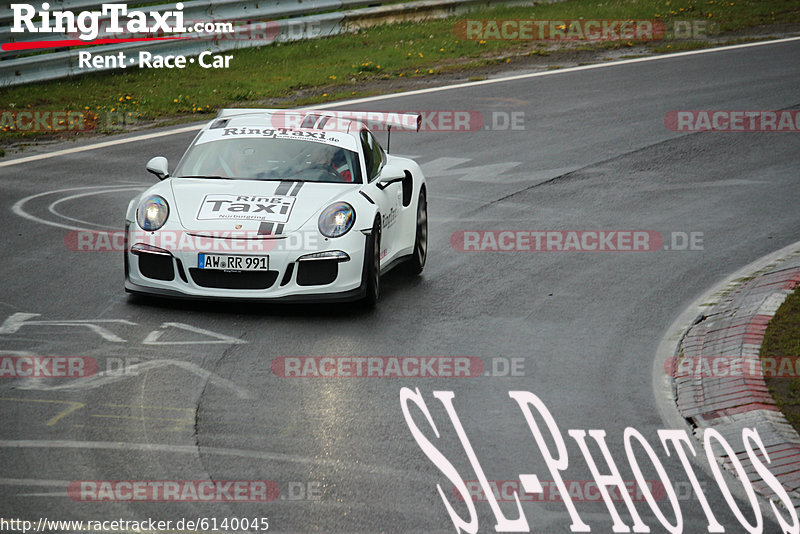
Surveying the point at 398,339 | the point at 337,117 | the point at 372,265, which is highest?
the point at 337,117

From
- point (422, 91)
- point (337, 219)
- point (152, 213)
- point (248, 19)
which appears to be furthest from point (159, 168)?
point (248, 19)

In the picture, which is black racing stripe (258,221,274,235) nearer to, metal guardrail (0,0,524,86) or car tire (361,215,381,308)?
car tire (361,215,381,308)

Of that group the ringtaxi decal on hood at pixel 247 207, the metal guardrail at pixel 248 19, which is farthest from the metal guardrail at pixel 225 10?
the ringtaxi decal on hood at pixel 247 207

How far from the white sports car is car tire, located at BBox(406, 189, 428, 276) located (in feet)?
0.93

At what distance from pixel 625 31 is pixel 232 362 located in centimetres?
1895

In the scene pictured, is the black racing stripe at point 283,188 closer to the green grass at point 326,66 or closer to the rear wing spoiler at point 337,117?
the rear wing spoiler at point 337,117

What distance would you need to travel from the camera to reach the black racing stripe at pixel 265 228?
927 cm

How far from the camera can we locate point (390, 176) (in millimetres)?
10133

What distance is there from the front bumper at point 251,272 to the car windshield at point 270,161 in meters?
0.97

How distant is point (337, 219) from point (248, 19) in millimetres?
13311

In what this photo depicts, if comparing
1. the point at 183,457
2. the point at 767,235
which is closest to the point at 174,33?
the point at 767,235

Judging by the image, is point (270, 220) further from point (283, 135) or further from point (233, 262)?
point (283, 135)

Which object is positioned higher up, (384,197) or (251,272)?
(384,197)

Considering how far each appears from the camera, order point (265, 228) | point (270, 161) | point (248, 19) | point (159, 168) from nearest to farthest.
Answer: point (265, 228) < point (159, 168) < point (270, 161) < point (248, 19)
